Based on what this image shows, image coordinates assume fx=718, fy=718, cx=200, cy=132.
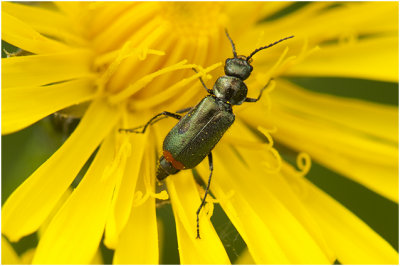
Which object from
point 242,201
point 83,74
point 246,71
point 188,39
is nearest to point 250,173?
point 242,201

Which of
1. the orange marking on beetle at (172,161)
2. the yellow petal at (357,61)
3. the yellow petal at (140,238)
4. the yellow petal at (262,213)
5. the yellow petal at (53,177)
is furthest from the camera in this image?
A: the yellow petal at (357,61)

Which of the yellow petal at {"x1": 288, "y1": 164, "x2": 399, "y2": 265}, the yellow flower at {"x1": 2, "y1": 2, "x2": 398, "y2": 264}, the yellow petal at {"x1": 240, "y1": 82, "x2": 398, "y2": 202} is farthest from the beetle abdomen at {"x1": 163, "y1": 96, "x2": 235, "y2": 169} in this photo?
the yellow petal at {"x1": 288, "y1": 164, "x2": 399, "y2": 265}

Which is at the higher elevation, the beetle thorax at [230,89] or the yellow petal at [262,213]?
the beetle thorax at [230,89]

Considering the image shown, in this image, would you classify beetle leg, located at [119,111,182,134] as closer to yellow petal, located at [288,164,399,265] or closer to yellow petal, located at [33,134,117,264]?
yellow petal, located at [33,134,117,264]

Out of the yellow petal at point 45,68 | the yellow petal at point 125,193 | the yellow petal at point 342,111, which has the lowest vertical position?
the yellow petal at point 125,193

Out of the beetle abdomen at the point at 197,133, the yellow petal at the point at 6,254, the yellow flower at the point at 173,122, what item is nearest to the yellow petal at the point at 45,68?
the yellow flower at the point at 173,122

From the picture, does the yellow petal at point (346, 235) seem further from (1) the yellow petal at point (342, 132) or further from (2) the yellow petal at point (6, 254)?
(2) the yellow petal at point (6, 254)
